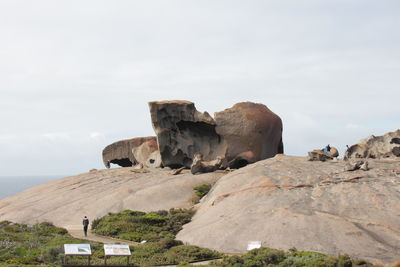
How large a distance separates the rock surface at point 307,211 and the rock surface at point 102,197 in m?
3.90

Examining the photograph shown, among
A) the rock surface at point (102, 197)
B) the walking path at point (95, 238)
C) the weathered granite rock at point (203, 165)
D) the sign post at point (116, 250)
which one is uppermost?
the weathered granite rock at point (203, 165)

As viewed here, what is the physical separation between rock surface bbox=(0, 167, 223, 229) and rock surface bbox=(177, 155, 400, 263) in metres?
3.90

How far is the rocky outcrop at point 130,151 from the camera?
55.8 metres

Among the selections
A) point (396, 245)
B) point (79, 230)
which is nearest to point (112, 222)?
point (79, 230)

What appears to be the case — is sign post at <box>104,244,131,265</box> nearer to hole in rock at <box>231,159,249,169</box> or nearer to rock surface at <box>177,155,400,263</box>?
rock surface at <box>177,155,400,263</box>

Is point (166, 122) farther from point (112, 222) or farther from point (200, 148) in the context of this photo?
point (112, 222)

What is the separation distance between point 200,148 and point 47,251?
26050mm

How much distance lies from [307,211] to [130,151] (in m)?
33.2

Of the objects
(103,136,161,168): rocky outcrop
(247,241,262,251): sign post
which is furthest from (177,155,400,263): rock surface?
(103,136,161,168): rocky outcrop

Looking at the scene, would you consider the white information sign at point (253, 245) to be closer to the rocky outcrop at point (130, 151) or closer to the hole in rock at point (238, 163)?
the hole in rock at point (238, 163)

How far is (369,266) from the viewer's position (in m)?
22.4

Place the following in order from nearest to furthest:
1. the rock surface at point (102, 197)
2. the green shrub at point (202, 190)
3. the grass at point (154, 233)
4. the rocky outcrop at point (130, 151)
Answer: the grass at point (154, 233), the rock surface at point (102, 197), the green shrub at point (202, 190), the rocky outcrop at point (130, 151)

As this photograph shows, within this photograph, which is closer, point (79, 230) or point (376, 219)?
point (376, 219)

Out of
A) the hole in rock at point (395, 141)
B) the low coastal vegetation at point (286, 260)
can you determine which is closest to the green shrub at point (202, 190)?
the low coastal vegetation at point (286, 260)
